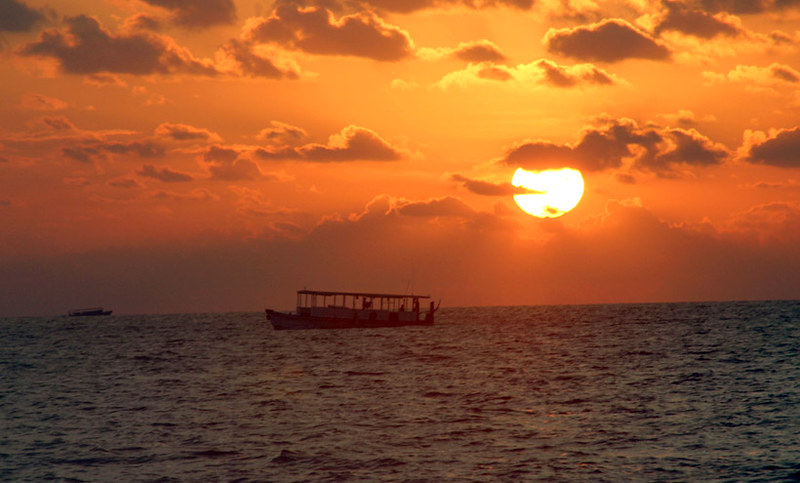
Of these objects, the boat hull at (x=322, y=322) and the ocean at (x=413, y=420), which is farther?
the boat hull at (x=322, y=322)

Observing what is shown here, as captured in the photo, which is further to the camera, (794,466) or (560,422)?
(560,422)

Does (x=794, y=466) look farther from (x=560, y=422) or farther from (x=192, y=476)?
(x=192, y=476)

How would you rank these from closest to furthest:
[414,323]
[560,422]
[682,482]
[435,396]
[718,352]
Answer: [682,482]
[560,422]
[435,396]
[718,352]
[414,323]

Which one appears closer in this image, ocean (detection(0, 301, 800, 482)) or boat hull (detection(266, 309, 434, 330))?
ocean (detection(0, 301, 800, 482))

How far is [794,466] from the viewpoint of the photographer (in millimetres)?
28047

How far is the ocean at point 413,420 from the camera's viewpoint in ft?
94.5

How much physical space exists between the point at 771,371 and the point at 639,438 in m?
31.8

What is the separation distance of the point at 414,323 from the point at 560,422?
103 metres

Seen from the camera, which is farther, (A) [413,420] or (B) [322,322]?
(B) [322,322]

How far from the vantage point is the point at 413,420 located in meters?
39.2

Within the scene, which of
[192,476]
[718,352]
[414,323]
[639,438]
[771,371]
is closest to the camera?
[192,476]

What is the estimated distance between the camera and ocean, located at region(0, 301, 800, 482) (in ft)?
94.5

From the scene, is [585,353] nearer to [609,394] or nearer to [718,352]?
[718,352]

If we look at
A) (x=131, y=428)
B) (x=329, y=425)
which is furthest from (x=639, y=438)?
(x=131, y=428)
